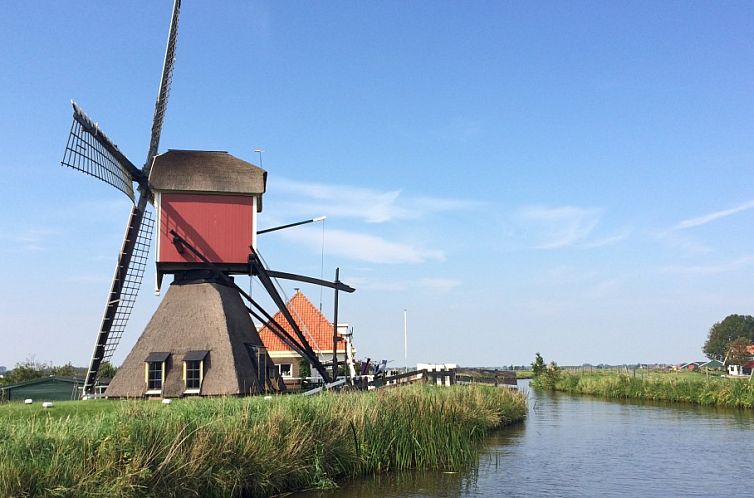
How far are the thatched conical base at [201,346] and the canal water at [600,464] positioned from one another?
29.2ft

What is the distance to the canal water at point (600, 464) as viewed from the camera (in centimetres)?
1419

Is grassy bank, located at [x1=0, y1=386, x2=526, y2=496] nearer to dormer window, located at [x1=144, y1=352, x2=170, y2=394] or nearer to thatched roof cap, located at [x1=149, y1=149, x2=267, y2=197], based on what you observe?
dormer window, located at [x1=144, y1=352, x2=170, y2=394]

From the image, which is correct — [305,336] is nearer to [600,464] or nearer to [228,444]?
[600,464]

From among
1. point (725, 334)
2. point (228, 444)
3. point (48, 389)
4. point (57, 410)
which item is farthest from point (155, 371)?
point (725, 334)

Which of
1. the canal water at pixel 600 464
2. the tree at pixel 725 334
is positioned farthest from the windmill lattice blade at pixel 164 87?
the tree at pixel 725 334

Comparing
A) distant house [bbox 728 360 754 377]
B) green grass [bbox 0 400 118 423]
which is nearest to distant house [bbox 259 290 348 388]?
green grass [bbox 0 400 118 423]

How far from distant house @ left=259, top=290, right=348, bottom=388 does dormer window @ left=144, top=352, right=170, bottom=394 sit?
1090cm

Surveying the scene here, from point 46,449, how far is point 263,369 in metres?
16.1

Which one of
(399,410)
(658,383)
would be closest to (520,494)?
(399,410)

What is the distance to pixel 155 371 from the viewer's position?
22812 millimetres

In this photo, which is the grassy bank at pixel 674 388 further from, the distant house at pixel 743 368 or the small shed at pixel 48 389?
the small shed at pixel 48 389

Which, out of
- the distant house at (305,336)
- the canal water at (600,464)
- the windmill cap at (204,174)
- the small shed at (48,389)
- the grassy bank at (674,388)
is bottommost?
the canal water at (600,464)

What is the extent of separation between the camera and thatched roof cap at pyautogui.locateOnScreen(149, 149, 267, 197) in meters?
25.1

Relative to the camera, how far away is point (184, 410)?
13.2m
